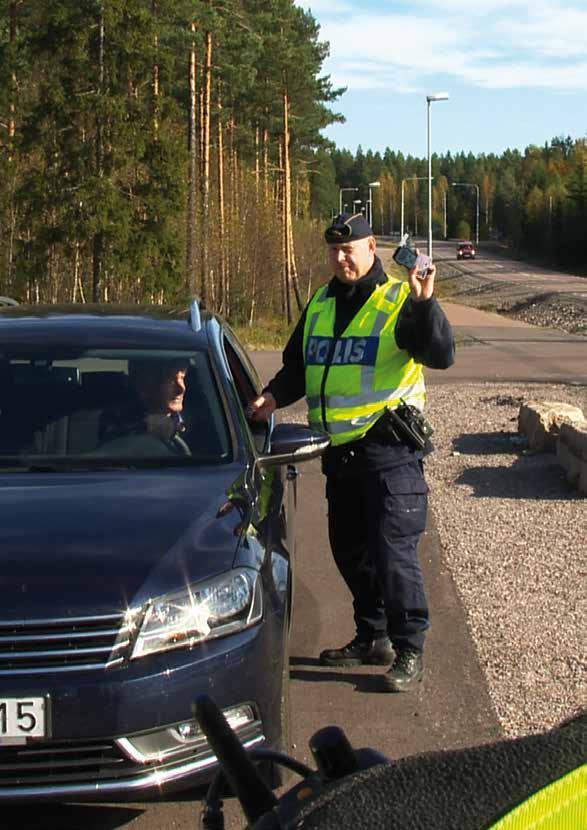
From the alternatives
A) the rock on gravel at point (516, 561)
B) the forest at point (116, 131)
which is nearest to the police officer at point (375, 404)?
the rock on gravel at point (516, 561)

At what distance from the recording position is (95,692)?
349cm

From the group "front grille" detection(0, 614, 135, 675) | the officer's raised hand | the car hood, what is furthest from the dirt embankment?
"front grille" detection(0, 614, 135, 675)

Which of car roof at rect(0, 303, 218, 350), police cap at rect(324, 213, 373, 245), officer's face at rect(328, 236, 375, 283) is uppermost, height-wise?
police cap at rect(324, 213, 373, 245)

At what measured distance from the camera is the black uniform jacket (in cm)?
500

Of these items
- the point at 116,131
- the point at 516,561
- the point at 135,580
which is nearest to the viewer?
the point at 135,580

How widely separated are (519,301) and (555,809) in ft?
201

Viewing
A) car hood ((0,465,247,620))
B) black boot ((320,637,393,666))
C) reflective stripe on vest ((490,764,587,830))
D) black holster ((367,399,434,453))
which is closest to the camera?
reflective stripe on vest ((490,764,587,830))

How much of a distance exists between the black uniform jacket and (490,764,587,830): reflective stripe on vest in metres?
3.70

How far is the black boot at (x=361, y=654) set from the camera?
5605 millimetres

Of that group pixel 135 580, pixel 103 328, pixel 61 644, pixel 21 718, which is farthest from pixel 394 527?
pixel 21 718

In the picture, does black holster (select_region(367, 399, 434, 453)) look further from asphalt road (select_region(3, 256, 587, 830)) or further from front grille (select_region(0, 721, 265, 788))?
front grille (select_region(0, 721, 265, 788))

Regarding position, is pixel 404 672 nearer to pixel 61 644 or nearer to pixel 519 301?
pixel 61 644

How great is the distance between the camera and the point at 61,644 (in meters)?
3.53

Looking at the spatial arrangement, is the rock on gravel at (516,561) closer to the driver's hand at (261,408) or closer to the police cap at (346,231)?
the driver's hand at (261,408)
